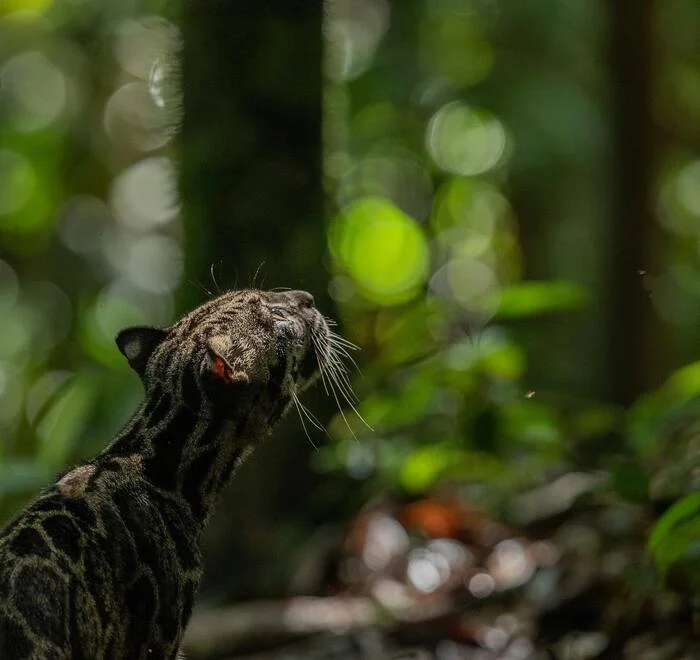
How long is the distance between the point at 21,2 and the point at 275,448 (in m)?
5.00

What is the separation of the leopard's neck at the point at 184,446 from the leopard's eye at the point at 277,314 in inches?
13.4

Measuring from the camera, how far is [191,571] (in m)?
3.67

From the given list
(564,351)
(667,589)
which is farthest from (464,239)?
(667,589)

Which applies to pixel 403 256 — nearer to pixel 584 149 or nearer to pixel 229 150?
pixel 229 150

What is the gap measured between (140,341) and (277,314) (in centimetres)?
49

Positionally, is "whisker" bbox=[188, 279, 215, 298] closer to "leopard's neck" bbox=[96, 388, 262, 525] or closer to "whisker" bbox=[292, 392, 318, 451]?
"whisker" bbox=[292, 392, 318, 451]

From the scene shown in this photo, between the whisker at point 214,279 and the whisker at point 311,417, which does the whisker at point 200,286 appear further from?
the whisker at point 311,417

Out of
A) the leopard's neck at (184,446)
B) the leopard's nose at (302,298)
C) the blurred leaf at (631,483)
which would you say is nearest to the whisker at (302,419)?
the leopard's neck at (184,446)

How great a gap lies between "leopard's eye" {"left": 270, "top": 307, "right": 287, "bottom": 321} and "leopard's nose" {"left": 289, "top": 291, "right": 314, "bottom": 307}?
5.3 inches

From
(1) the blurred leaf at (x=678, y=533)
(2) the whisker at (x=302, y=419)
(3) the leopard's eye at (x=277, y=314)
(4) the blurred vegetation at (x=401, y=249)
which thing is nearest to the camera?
(1) the blurred leaf at (x=678, y=533)

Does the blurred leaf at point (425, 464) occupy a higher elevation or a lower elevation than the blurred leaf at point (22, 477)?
lower

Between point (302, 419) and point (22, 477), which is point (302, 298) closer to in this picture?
point (302, 419)

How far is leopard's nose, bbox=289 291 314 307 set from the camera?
13.5 feet

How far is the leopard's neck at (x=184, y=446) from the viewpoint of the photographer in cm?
373
